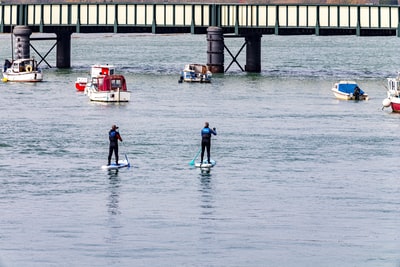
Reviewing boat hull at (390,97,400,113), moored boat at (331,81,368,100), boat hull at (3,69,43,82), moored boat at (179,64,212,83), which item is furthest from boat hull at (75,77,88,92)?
boat hull at (390,97,400,113)

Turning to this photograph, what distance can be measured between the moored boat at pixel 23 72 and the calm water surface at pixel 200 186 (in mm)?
27988

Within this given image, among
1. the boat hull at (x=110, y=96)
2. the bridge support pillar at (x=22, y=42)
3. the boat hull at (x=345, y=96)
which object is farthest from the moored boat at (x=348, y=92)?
the bridge support pillar at (x=22, y=42)

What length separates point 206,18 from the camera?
533 ft

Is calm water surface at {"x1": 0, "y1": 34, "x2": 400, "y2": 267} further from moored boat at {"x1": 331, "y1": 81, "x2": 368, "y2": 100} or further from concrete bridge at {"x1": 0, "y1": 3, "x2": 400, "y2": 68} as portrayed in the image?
concrete bridge at {"x1": 0, "y1": 3, "x2": 400, "y2": 68}

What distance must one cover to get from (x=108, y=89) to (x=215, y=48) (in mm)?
39712

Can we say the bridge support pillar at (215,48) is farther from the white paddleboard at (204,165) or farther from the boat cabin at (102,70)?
the white paddleboard at (204,165)

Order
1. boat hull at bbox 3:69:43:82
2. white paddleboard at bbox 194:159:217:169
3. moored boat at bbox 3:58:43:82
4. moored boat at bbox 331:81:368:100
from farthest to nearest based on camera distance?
moored boat at bbox 3:58:43:82, boat hull at bbox 3:69:43:82, moored boat at bbox 331:81:368:100, white paddleboard at bbox 194:159:217:169

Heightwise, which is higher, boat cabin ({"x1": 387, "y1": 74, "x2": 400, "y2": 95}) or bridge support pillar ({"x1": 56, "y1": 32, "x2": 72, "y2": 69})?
bridge support pillar ({"x1": 56, "y1": 32, "x2": 72, "y2": 69})

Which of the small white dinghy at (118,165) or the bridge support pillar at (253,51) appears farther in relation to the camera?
the bridge support pillar at (253,51)

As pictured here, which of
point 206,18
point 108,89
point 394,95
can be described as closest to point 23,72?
point 206,18

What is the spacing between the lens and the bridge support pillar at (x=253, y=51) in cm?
16638

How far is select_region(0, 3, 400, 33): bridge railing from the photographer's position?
152 m

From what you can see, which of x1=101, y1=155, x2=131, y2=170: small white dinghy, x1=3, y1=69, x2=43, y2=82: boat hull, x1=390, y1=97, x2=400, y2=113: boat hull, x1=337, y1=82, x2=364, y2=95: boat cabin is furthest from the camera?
x1=3, y1=69, x2=43, y2=82: boat hull

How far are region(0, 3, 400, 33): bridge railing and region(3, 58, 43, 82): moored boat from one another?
1815 cm
